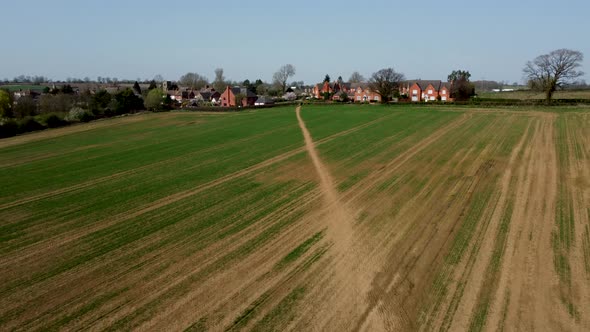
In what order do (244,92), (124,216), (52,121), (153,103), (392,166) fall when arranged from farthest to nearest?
(244,92), (153,103), (52,121), (392,166), (124,216)

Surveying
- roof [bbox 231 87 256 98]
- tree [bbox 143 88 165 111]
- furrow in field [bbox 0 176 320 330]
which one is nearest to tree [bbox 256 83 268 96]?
roof [bbox 231 87 256 98]

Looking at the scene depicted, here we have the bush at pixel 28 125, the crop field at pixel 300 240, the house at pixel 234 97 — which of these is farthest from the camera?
the house at pixel 234 97

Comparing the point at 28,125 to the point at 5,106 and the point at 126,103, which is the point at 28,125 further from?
the point at 126,103

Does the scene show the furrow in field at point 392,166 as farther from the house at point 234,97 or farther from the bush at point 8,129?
the house at point 234,97

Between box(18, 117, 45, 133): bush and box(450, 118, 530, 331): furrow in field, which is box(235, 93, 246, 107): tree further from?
box(450, 118, 530, 331): furrow in field

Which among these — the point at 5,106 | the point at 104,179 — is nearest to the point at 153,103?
the point at 5,106

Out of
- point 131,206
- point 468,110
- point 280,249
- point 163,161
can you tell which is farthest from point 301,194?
point 468,110

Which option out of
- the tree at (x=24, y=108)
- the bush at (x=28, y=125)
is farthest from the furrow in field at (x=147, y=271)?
the tree at (x=24, y=108)
